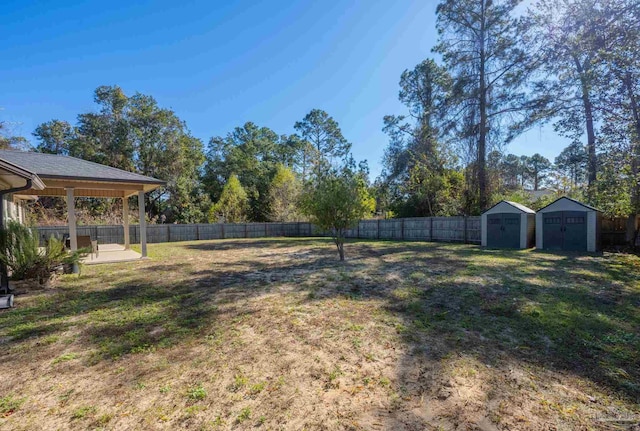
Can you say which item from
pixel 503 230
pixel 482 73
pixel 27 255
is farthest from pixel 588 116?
pixel 27 255

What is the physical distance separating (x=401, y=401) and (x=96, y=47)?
14.3 metres

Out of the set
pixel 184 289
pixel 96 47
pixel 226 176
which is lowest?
pixel 184 289

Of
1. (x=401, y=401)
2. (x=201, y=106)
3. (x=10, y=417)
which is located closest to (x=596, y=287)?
(x=401, y=401)

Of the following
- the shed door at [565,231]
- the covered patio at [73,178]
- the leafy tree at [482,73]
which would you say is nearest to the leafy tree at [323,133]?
the leafy tree at [482,73]

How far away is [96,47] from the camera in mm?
10539

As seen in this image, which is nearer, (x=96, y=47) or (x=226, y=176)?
(x=96, y=47)

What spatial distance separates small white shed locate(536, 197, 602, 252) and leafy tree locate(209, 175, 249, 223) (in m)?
18.0

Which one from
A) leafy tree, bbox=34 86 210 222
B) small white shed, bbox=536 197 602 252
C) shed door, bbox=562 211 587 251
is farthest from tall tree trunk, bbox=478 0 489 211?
leafy tree, bbox=34 86 210 222

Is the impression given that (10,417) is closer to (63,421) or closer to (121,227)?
(63,421)

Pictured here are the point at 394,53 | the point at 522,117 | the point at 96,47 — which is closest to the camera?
the point at 96,47

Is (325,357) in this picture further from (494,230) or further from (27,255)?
(494,230)

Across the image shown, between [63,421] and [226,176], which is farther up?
[226,176]

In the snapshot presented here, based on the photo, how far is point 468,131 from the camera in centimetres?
1573

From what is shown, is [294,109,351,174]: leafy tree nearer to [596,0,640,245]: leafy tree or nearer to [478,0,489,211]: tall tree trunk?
[478,0,489,211]: tall tree trunk
